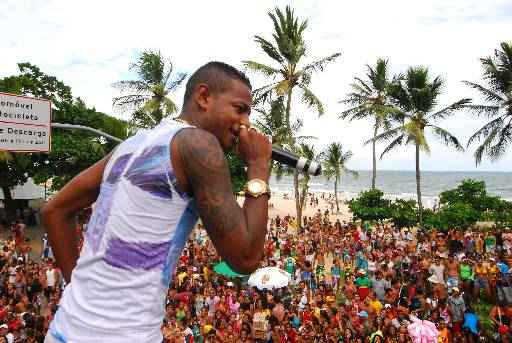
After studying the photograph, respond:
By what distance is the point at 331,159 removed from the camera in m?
55.4

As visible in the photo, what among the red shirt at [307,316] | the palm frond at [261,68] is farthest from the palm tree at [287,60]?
the red shirt at [307,316]

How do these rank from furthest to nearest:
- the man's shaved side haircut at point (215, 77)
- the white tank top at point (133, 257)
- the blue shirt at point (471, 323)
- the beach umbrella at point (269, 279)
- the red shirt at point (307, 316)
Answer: the beach umbrella at point (269, 279), the red shirt at point (307, 316), the blue shirt at point (471, 323), the man's shaved side haircut at point (215, 77), the white tank top at point (133, 257)

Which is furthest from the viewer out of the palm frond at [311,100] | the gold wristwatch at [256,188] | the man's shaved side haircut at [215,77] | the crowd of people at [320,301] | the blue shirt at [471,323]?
the palm frond at [311,100]

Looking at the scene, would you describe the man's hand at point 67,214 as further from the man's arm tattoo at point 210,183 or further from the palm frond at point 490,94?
the palm frond at point 490,94

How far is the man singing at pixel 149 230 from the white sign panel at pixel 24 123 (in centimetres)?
644

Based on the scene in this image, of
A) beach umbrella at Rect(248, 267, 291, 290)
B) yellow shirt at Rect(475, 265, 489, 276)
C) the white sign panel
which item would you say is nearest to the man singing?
the white sign panel

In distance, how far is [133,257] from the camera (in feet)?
4.95

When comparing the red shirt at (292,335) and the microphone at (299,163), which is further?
the red shirt at (292,335)

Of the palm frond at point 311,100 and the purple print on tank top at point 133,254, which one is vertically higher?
the palm frond at point 311,100

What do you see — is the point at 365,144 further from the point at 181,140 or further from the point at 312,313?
the point at 181,140

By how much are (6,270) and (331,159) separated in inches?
1758

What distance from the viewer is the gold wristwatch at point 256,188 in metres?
1.69

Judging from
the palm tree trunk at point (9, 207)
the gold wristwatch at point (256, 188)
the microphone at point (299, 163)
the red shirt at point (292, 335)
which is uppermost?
the microphone at point (299, 163)

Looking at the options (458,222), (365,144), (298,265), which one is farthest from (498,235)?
(365,144)
